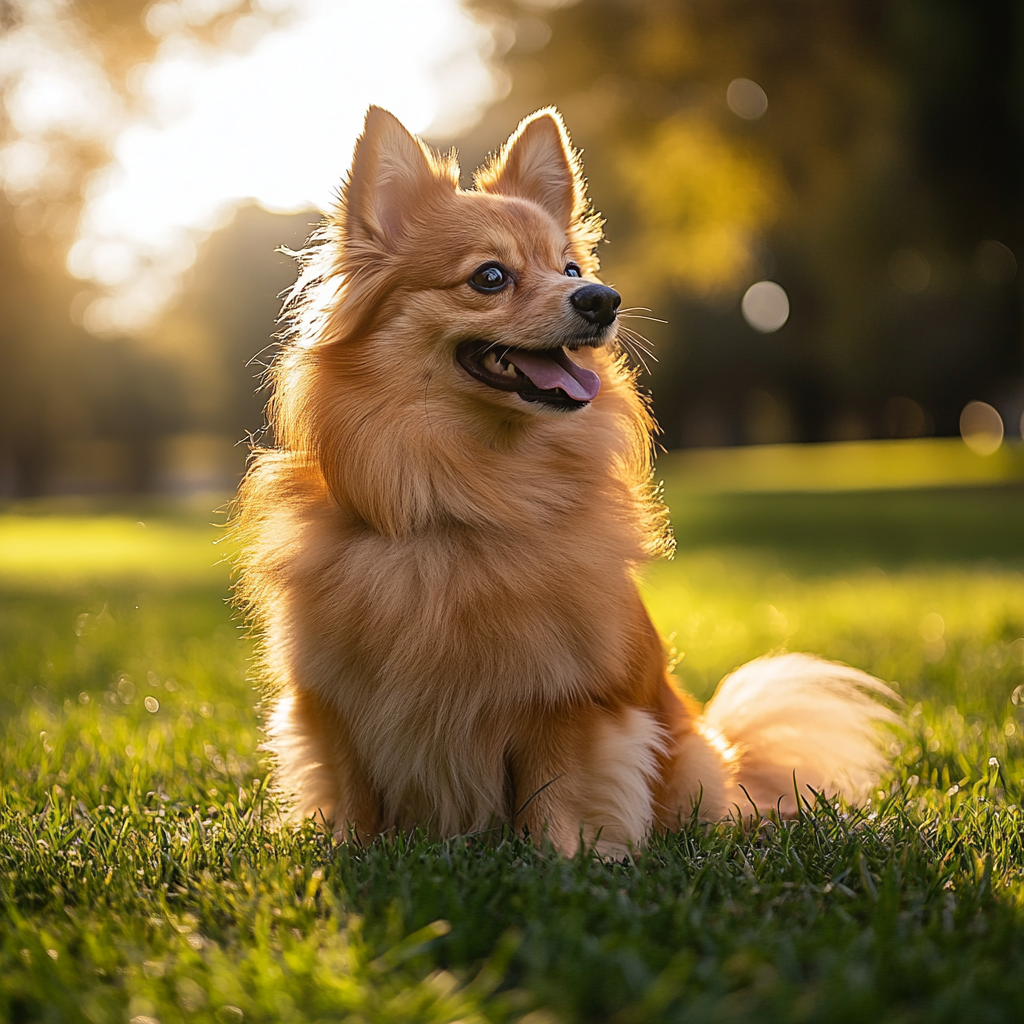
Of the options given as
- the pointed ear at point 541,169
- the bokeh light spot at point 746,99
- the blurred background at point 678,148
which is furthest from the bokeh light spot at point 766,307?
the pointed ear at point 541,169

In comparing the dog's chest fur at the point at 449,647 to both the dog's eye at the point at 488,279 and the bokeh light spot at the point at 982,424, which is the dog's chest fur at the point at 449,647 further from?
the bokeh light spot at the point at 982,424

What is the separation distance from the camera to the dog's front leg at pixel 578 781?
308cm

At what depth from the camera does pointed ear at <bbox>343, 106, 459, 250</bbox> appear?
3473 millimetres

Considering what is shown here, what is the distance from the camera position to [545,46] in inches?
590

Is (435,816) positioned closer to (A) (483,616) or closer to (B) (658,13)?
(A) (483,616)

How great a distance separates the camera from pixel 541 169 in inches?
154

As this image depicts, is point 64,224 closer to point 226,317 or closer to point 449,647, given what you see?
point 449,647

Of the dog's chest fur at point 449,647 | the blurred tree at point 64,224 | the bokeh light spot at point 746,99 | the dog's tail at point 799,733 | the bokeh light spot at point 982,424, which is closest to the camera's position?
the dog's chest fur at point 449,647

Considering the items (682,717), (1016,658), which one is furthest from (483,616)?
(1016,658)

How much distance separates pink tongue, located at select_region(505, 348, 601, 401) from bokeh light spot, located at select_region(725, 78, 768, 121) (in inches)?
500

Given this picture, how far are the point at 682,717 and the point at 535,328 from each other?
4.72 feet

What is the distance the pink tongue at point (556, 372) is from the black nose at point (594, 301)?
197 mm

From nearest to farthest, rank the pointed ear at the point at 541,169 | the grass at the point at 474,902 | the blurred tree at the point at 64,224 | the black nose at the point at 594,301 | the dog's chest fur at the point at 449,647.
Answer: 1. the grass at the point at 474,902
2. the dog's chest fur at the point at 449,647
3. the black nose at the point at 594,301
4. the pointed ear at the point at 541,169
5. the blurred tree at the point at 64,224

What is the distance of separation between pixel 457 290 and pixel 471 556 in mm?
932
